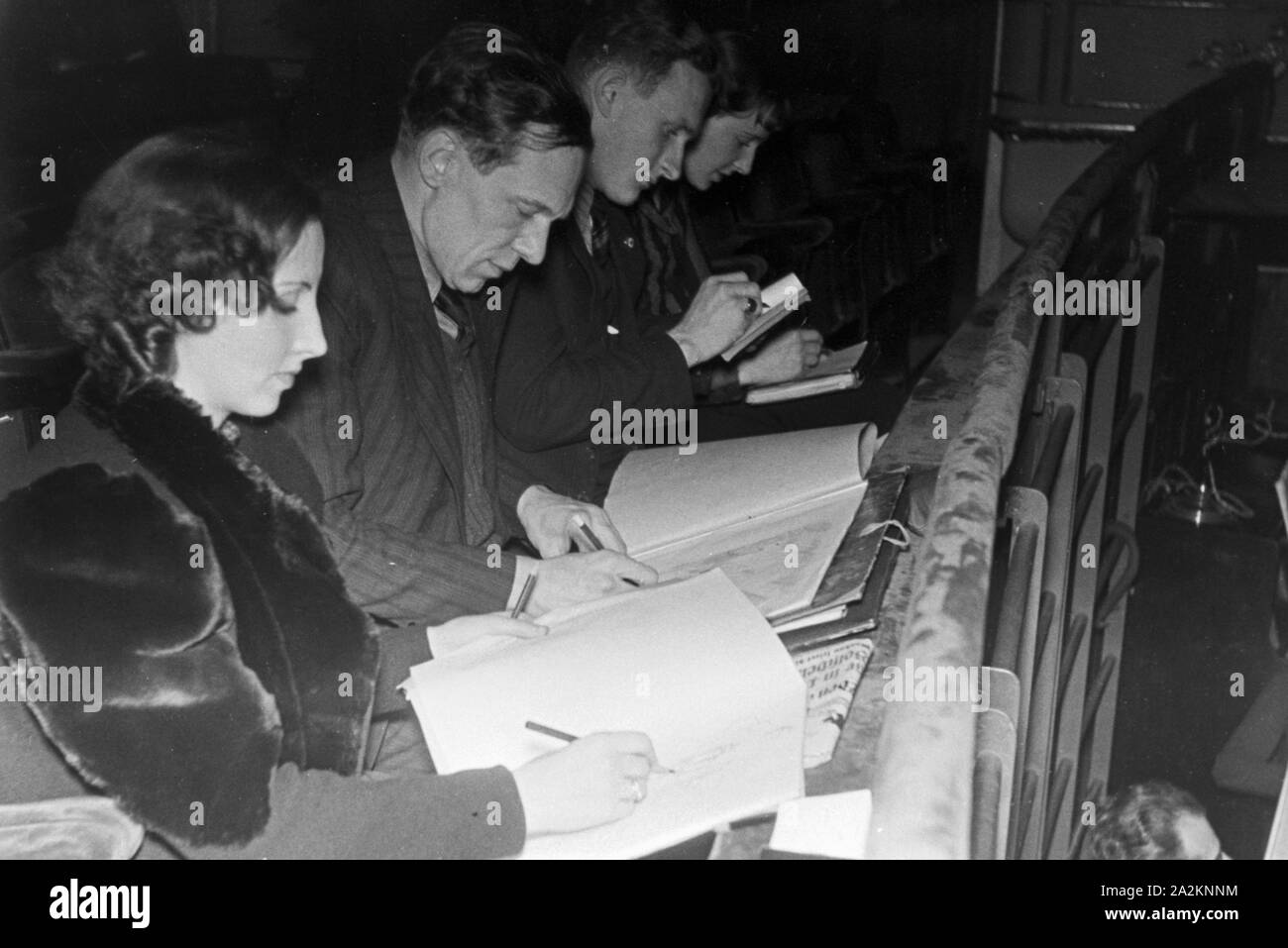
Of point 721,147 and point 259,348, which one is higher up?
point 721,147

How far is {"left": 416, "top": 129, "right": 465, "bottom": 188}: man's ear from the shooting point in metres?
1.23

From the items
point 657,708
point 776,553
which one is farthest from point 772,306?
point 657,708

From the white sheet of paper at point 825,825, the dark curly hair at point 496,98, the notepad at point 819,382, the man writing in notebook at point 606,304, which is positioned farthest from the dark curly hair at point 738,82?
the white sheet of paper at point 825,825

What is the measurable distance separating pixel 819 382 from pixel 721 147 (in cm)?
63

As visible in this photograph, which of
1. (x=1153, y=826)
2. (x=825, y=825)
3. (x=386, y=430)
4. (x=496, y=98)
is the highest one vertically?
(x=496, y=98)

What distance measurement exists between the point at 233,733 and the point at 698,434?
1058mm

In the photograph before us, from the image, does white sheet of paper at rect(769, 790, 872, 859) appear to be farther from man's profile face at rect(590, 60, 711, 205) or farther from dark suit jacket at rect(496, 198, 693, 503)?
man's profile face at rect(590, 60, 711, 205)

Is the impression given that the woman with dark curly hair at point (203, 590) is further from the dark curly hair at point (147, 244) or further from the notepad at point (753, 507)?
the notepad at point (753, 507)

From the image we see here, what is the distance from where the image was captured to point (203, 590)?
76 centimetres

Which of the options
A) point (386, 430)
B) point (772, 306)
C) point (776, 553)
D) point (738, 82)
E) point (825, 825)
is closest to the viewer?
point (825, 825)

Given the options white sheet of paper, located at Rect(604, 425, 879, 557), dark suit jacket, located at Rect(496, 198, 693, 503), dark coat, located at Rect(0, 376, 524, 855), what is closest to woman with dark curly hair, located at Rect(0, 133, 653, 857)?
dark coat, located at Rect(0, 376, 524, 855)

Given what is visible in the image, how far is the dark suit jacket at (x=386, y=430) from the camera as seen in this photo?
1106 mm

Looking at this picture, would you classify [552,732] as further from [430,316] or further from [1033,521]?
[430,316]
